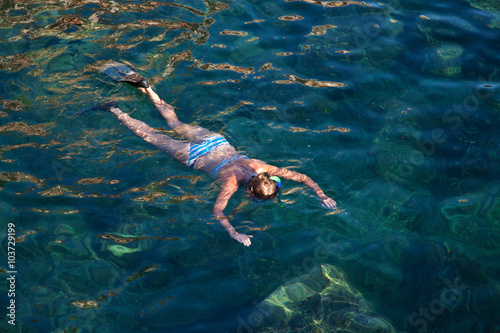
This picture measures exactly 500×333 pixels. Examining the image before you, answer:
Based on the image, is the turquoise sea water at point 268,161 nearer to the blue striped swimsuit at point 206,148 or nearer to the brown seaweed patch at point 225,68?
the brown seaweed patch at point 225,68

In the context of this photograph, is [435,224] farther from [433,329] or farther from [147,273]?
[147,273]

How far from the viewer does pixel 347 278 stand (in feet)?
19.3

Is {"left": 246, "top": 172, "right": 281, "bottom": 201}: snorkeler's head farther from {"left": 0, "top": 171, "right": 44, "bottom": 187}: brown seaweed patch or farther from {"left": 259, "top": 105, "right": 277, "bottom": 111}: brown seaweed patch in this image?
Answer: {"left": 0, "top": 171, "right": 44, "bottom": 187}: brown seaweed patch

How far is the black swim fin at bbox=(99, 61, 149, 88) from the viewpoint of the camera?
821 centimetres

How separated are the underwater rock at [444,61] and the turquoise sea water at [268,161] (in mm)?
51

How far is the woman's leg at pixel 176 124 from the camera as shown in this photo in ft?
25.7

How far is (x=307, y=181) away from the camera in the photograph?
6.95 m

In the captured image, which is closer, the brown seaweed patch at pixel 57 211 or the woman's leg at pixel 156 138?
the brown seaweed patch at pixel 57 211

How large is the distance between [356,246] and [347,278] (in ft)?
1.76

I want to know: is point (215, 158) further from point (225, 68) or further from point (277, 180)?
point (225, 68)

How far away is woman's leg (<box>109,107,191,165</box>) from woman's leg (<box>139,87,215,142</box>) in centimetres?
26

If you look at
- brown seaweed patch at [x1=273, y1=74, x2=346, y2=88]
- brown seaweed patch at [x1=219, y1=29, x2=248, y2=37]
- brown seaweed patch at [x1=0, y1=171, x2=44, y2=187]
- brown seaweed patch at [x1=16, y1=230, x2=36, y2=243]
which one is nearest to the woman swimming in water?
brown seaweed patch at [x1=0, y1=171, x2=44, y2=187]

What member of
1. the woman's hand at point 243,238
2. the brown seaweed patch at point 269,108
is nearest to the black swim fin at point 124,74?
the brown seaweed patch at point 269,108

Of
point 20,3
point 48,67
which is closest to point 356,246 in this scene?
point 48,67
